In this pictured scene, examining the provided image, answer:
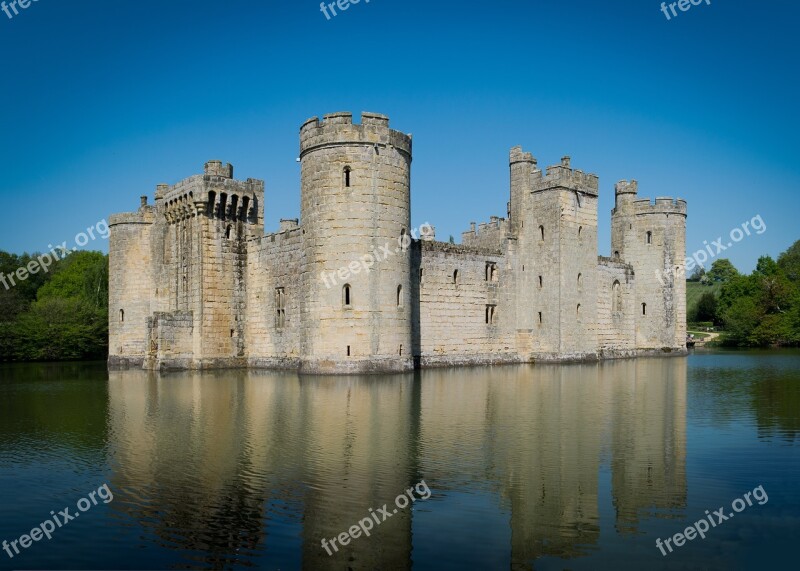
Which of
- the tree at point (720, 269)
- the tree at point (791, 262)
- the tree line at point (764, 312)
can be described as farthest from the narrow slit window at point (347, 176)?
the tree at point (720, 269)

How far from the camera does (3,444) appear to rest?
44.9 ft

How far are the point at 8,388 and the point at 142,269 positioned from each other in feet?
38.4

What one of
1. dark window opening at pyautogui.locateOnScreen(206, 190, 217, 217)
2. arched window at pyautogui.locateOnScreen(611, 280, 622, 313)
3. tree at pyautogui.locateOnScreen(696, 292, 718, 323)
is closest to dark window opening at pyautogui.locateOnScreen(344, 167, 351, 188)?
dark window opening at pyautogui.locateOnScreen(206, 190, 217, 217)

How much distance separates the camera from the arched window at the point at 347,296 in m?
28.0

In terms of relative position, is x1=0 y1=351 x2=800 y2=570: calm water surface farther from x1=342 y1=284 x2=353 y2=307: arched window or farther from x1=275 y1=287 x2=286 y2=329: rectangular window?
x1=275 y1=287 x2=286 y2=329: rectangular window

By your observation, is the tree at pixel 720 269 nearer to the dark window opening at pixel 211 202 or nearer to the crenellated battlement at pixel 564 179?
the crenellated battlement at pixel 564 179

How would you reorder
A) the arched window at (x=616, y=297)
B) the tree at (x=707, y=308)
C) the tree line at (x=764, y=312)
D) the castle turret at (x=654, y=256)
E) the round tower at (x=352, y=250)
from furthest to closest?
the tree at (x=707, y=308), the tree line at (x=764, y=312), the castle turret at (x=654, y=256), the arched window at (x=616, y=297), the round tower at (x=352, y=250)

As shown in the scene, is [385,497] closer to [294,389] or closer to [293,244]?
[294,389]

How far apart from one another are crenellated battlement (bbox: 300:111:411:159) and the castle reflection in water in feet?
36.0

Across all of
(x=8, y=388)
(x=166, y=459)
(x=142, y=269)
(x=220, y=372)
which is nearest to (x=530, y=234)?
(x=220, y=372)

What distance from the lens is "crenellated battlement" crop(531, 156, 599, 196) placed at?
36.0m

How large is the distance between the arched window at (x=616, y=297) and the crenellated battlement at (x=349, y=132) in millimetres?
19231

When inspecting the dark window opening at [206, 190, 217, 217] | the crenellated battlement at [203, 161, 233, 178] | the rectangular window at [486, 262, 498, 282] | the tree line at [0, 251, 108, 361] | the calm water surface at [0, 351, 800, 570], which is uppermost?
the crenellated battlement at [203, 161, 233, 178]

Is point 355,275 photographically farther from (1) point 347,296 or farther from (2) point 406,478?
(2) point 406,478
